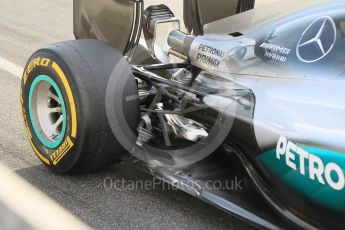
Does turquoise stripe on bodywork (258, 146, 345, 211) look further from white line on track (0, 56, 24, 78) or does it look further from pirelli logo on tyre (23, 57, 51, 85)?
white line on track (0, 56, 24, 78)

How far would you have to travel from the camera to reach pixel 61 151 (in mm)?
3105

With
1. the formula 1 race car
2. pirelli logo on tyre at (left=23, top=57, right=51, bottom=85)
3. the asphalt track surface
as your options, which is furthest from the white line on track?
pirelli logo on tyre at (left=23, top=57, right=51, bottom=85)

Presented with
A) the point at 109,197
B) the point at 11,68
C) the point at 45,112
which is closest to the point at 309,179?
the point at 109,197

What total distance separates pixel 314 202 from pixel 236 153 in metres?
0.49

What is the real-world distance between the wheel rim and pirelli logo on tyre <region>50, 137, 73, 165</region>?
5 centimetres

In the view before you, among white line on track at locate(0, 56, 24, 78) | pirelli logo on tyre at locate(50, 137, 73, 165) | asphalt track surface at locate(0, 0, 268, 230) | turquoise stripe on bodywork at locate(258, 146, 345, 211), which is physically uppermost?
turquoise stripe on bodywork at locate(258, 146, 345, 211)

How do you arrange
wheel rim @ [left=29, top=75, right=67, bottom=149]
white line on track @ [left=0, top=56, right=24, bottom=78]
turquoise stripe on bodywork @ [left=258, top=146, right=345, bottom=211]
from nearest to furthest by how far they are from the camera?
turquoise stripe on bodywork @ [left=258, top=146, right=345, bottom=211], wheel rim @ [left=29, top=75, right=67, bottom=149], white line on track @ [left=0, top=56, right=24, bottom=78]

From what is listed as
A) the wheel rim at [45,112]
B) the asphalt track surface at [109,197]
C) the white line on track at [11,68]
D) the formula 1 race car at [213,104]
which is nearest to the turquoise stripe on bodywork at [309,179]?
the formula 1 race car at [213,104]

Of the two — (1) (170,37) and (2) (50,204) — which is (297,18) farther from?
(2) (50,204)

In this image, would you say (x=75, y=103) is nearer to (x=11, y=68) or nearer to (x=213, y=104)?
(x=213, y=104)

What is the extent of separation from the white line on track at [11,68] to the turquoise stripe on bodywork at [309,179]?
10.9 feet

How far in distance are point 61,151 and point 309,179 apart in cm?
147

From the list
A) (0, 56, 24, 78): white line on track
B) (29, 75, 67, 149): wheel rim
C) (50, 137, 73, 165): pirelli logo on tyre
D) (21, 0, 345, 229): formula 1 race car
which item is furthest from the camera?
(0, 56, 24, 78): white line on track

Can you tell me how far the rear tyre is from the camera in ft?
9.50
